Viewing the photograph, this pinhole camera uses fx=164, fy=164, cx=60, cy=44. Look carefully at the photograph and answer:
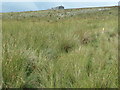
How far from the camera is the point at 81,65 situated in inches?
101

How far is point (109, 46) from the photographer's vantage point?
4234 millimetres

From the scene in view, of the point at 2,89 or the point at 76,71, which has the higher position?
the point at 76,71

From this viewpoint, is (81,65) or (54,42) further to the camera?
(54,42)

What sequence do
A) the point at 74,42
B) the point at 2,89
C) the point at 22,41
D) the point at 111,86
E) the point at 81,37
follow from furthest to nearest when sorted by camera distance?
the point at 81,37
the point at 74,42
the point at 22,41
the point at 2,89
the point at 111,86

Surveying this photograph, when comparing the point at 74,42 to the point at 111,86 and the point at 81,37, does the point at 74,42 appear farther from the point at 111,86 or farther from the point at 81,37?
the point at 111,86

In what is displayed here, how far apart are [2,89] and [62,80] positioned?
0.84 m

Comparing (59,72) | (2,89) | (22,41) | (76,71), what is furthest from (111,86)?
(22,41)

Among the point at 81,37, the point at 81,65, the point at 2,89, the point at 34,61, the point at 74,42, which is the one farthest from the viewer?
the point at 81,37

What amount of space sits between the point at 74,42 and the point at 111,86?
247 cm

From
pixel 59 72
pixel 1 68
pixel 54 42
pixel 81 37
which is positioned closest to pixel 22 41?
pixel 54 42

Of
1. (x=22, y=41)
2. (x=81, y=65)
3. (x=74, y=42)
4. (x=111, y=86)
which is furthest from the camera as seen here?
(x=74, y=42)

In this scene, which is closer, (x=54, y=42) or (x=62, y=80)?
(x=62, y=80)

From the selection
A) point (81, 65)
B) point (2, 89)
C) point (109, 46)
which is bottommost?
point (2, 89)

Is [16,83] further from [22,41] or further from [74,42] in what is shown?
[74,42]
